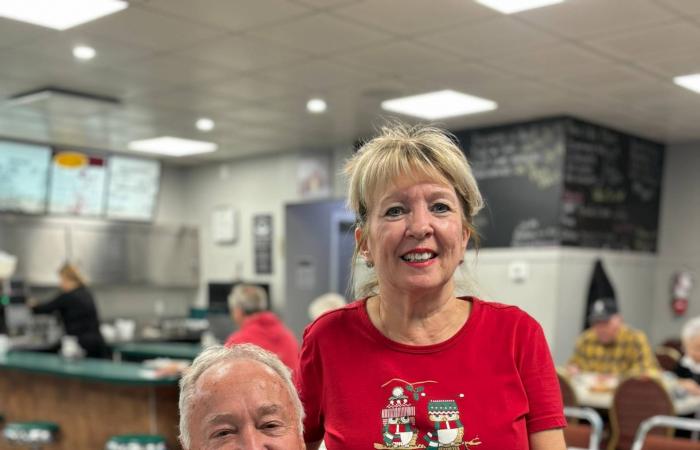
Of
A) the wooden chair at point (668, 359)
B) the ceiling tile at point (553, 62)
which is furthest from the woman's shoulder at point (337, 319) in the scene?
the wooden chair at point (668, 359)

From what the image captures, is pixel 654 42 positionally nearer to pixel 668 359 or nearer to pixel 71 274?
pixel 668 359

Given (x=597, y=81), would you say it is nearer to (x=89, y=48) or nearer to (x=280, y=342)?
(x=280, y=342)

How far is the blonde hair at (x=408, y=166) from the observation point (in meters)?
1.56

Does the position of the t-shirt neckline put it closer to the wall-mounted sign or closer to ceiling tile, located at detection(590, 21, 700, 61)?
ceiling tile, located at detection(590, 21, 700, 61)

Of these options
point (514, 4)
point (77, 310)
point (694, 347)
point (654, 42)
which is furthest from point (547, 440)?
point (77, 310)

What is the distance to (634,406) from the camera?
4.44 metres

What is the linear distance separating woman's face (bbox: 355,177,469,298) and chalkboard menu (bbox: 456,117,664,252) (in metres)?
5.63

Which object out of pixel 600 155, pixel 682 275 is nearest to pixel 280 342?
pixel 600 155

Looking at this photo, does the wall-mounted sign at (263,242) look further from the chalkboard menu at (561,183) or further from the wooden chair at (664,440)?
the wooden chair at (664,440)

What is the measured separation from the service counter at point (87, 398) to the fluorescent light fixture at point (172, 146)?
9.99 ft

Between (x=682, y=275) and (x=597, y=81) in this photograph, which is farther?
(x=682, y=275)

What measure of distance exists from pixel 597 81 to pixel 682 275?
3.21 m

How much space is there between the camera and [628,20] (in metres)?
4.27

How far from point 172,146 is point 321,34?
14.7 ft
